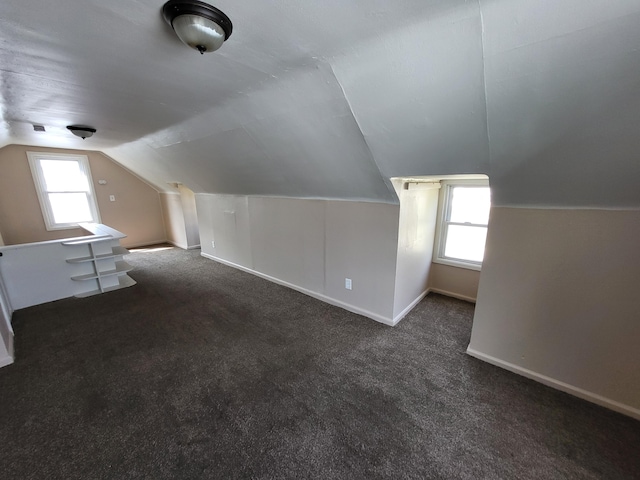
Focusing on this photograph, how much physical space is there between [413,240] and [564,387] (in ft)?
5.45

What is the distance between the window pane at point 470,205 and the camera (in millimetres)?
3027

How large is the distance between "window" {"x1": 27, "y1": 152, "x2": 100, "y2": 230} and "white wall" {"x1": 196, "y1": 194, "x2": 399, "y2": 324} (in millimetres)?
3151

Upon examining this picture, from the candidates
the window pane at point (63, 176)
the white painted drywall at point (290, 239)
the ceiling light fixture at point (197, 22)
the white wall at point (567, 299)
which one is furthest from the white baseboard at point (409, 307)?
the window pane at point (63, 176)

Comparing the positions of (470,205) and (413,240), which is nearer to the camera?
(413,240)

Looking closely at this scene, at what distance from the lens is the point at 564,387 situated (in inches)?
73.2

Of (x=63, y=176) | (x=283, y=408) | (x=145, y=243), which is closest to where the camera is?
(x=283, y=408)

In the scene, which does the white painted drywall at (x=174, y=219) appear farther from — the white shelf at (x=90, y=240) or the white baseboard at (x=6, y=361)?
the white baseboard at (x=6, y=361)

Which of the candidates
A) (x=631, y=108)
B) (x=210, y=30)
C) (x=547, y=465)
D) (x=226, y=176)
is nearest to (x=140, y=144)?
(x=226, y=176)

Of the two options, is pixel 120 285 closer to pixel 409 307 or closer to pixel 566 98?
pixel 409 307

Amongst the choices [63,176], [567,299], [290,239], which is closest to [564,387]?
[567,299]

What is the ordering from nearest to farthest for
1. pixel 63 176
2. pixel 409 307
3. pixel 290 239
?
pixel 409 307, pixel 290 239, pixel 63 176

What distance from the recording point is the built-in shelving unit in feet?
11.3

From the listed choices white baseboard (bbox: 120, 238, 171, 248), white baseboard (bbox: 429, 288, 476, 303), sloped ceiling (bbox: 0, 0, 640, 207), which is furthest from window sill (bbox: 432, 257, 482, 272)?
white baseboard (bbox: 120, 238, 171, 248)

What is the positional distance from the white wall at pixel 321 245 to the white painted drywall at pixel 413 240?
108 millimetres
